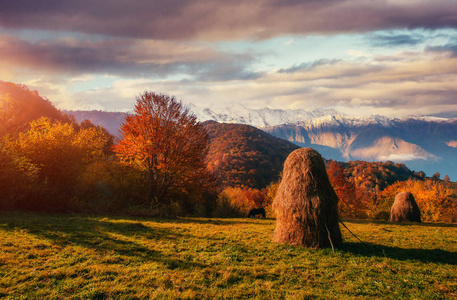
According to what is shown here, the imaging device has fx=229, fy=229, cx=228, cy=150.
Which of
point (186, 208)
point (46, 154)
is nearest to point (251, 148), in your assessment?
point (186, 208)

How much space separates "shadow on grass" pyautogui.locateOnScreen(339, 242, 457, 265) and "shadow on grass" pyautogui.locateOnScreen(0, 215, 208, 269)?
808 cm

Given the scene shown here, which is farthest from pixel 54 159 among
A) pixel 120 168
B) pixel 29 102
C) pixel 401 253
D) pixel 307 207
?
pixel 29 102

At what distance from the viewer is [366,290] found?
764 cm

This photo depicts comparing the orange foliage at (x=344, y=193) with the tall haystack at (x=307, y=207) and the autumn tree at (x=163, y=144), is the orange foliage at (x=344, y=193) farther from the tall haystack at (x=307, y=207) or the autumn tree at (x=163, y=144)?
the tall haystack at (x=307, y=207)

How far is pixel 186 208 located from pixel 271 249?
18497mm

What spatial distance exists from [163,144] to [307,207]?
17080mm

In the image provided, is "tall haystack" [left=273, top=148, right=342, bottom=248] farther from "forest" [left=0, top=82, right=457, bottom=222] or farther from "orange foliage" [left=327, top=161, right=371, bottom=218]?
"orange foliage" [left=327, top=161, right=371, bottom=218]

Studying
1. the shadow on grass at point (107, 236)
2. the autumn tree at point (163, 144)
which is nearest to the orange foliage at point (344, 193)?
the autumn tree at point (163, 144)

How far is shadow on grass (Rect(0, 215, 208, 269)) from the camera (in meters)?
9.23

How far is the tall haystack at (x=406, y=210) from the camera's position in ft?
88.4

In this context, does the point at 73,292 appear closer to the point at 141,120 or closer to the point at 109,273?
the point at 109,273

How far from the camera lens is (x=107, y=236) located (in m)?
11.5

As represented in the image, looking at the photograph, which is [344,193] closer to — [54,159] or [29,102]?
[54,159]

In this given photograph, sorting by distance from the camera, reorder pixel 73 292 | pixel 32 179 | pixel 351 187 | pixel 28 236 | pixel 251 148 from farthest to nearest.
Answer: pixel 251 148
pixel 351 187
pixel 32 179
pixel 28 236
pixel 73 292
